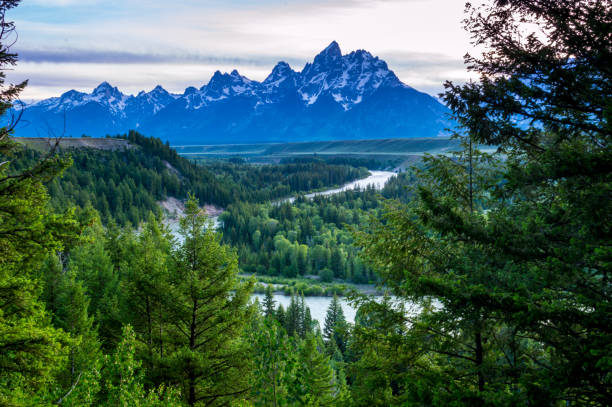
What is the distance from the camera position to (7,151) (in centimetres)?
804

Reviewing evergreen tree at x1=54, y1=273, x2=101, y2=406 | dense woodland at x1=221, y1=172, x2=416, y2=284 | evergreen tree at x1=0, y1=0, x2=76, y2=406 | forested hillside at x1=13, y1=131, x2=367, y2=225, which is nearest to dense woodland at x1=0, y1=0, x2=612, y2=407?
evergreen tree at x1=0, y1=0, x2=76, y2=406

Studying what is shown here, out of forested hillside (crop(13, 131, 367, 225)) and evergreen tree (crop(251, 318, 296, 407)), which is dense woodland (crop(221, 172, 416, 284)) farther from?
evergreen tree (crop(251, 318, 296, 407))

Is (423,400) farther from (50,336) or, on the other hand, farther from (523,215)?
(50,336)

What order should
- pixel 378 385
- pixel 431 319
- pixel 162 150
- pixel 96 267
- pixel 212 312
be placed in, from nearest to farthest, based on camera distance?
pixel 431 319 < pixel 378 385 < pixel 212 312 < pixel 96 267 < pixel 162 150

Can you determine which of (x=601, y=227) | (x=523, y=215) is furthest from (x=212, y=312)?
(x=601, y=227)

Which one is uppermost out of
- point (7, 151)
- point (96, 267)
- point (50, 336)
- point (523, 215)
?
point (7, 151)

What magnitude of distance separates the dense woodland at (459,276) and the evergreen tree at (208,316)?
6 cm

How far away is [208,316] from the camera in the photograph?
1314 centimetres

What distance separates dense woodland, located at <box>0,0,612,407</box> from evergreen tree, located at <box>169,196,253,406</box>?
60 mm

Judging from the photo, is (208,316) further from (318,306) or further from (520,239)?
(318,306)

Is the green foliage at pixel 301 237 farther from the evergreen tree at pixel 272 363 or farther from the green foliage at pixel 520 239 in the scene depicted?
the evergreen tree at pixel 272 363

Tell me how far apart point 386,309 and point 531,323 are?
416 cm

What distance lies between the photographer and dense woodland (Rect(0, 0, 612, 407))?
664 cm

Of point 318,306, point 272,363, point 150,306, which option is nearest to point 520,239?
point 272,363
